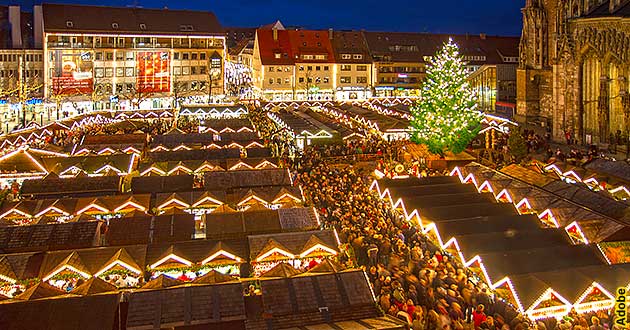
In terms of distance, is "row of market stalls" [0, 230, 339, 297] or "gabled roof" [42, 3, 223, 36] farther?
"gabled roof" [42, 3, 223, 36]

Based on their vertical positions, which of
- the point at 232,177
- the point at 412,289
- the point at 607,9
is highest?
the point at 607,9

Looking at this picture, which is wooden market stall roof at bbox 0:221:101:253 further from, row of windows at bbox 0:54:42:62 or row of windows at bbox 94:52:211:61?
row of windows at bbox 0:54:42:62

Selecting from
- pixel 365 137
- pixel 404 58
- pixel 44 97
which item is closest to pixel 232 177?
pixel 365 137

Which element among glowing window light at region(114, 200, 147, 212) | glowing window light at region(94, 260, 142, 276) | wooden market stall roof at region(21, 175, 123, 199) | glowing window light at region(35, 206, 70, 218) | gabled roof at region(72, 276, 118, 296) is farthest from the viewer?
wooden market stall roof at region(21, 175, 123, 199)

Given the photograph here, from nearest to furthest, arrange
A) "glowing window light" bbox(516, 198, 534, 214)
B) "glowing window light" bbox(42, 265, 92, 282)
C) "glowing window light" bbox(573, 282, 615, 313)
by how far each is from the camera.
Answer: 1. "glowing window light" bbox(573, 282, 615, 313)
2. "glowing window light" bbox(42, 265, 92, 282)
3. "glowing window light" bbox(516, 198, 534, 214)

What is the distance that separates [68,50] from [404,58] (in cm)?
3951

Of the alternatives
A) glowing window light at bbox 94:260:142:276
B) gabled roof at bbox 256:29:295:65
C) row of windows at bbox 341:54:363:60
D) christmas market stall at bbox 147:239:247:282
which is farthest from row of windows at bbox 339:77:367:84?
glowing window light at bbox 94:260:142:276

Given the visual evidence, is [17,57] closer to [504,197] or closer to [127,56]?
[127,56]

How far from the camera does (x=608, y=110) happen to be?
3288cm

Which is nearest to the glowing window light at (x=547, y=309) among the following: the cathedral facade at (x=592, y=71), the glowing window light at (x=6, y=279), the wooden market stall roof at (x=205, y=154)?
the glowing window light at (x=6, y=279)

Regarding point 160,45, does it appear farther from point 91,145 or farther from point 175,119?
point 91,145

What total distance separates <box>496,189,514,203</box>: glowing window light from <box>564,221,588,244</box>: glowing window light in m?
3.20

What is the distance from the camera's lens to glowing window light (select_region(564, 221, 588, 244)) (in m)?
16.3

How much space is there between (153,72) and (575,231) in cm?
6304
